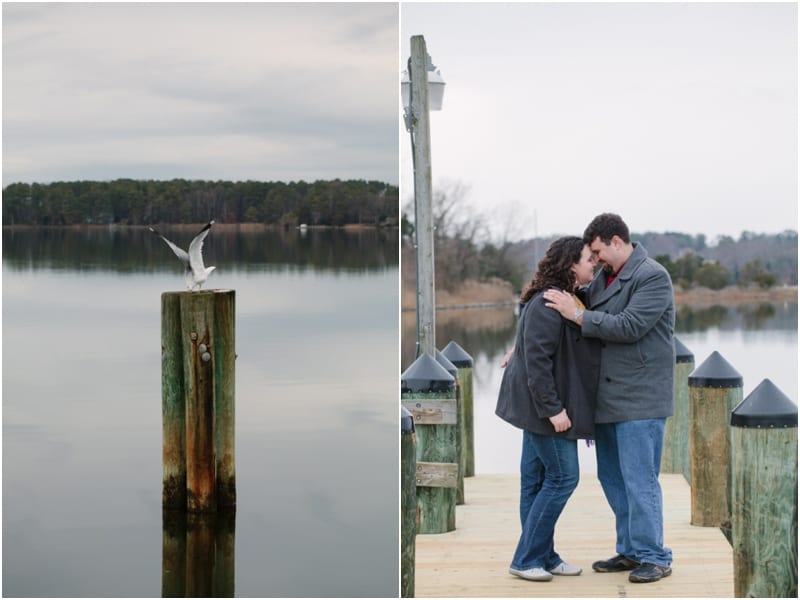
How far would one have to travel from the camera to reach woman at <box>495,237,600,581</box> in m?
4.30

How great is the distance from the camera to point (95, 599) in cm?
627

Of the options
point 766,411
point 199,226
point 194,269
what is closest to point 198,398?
point 194,269

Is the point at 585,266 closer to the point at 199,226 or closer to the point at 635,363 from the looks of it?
the point at 635,363

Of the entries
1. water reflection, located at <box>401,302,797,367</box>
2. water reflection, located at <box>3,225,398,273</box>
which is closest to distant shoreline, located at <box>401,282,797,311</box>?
water reflection, located at <box>401,302,797,367</box>

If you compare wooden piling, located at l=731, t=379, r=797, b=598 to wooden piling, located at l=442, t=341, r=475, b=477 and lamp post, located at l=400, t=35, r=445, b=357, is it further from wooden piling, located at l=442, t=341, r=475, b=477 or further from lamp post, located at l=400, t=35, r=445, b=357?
wooden piling, located at l=442, t=341, r=475, b=477

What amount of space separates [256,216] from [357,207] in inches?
66.4

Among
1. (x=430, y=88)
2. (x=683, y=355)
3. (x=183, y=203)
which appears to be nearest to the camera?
(x=430, y=88)

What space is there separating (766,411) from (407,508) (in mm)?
1226

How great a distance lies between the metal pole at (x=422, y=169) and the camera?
629 cm

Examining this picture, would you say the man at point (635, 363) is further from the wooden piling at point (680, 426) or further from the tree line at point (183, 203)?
the tree line at point (183, 203)


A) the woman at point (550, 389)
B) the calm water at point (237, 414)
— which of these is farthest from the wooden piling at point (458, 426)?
the woman at point (550, 389)

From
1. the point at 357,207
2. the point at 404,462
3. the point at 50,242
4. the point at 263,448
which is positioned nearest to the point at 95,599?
the point at 263,448

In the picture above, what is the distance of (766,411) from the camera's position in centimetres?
387

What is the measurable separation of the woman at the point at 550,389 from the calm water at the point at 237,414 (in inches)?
32.0
